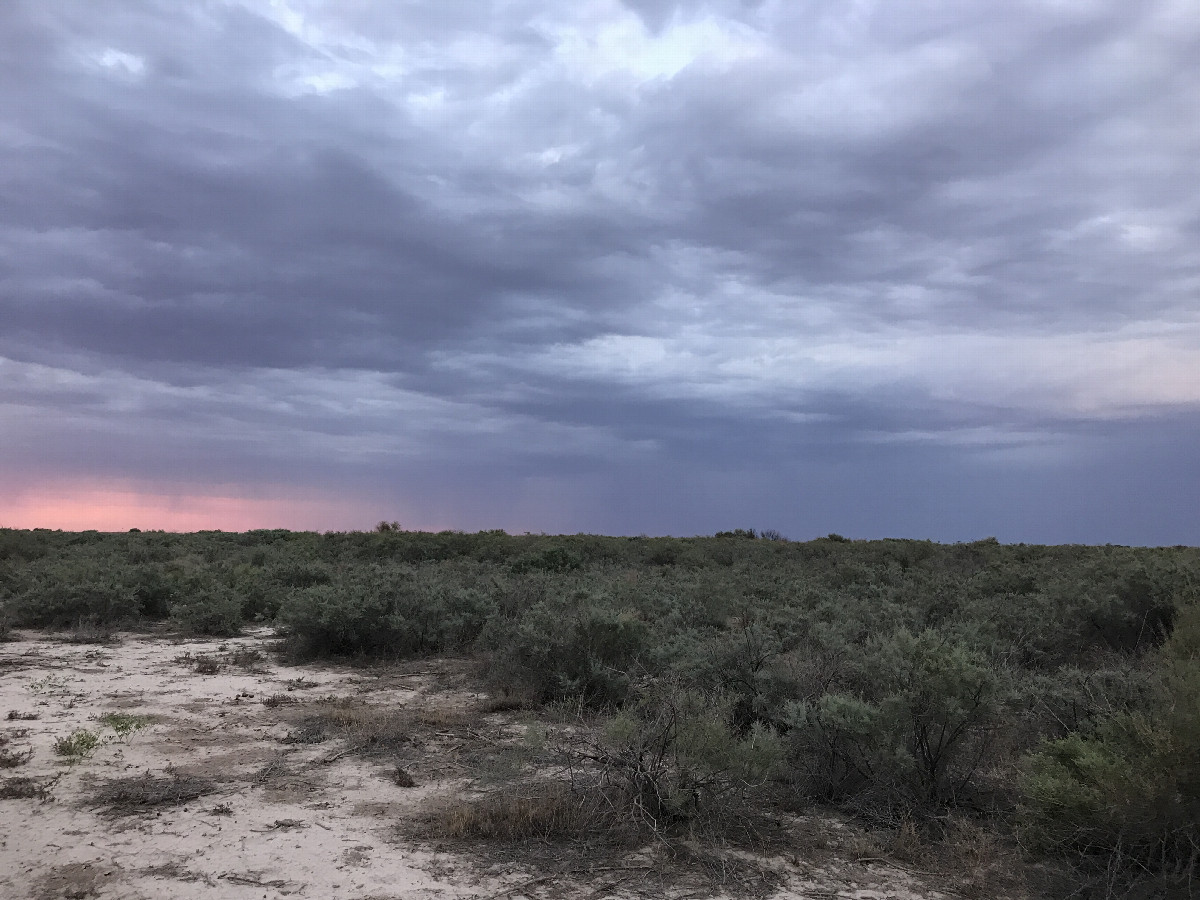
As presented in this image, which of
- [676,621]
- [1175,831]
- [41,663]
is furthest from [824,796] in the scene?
[41,663]

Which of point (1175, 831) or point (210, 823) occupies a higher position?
point (1175, 831)

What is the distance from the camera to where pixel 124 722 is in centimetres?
815

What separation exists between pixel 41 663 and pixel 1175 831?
1340cm

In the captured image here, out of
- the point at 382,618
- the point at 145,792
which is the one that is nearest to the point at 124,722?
the point at 145,792

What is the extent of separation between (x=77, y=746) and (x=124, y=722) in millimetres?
816

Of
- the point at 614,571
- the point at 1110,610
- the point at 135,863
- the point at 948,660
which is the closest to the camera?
the point at 135,863

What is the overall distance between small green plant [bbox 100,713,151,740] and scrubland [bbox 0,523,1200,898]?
0.03m

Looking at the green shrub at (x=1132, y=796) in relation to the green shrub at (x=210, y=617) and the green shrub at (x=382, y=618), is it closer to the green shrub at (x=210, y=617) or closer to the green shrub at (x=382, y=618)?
the green shrub at (x=382, y=618)

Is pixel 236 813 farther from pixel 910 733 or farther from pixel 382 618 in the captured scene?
pixel 382 618

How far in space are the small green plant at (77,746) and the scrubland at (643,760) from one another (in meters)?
0.03

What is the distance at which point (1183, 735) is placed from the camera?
14.6ft

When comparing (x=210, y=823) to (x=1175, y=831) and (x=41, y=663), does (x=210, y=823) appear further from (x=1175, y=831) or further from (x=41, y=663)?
(x=41, y=663)

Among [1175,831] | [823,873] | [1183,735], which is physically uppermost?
[1183,735]

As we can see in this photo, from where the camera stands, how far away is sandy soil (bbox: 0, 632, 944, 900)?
4.89 m
